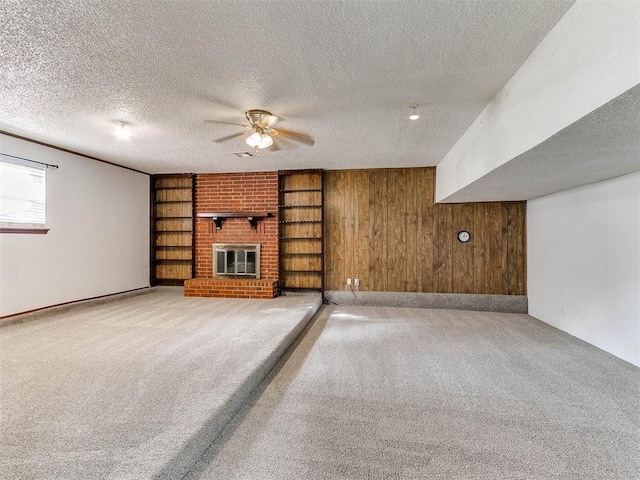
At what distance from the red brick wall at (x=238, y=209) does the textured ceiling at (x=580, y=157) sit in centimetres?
325

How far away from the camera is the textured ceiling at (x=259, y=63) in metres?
1.63

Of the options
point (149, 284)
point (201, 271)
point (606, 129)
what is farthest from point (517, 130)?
point (149, 284)

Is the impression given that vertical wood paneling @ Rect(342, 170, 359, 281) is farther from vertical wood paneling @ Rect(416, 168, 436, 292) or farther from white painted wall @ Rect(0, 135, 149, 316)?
white painted wall @ Rect(0, 135, 149, 316)

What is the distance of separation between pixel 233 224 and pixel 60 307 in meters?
2.79

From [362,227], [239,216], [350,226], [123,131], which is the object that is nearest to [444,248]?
[362,227]

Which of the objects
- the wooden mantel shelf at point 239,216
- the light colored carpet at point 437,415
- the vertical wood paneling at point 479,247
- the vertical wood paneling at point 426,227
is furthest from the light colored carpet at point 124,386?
the vertical wood paneling at point 479,247

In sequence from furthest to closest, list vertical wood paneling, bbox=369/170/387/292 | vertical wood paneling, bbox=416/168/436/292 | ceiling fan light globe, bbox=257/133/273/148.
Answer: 1. vertical wood paneling, bbox=369/170/387/292
2. vertical wood paneling, bbox=416/168/436/292
3. ceiling fan light globe, bbox=257/133/273/148

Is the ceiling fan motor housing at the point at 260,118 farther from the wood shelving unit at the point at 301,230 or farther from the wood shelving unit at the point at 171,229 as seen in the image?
the wood shelving unit at the point at 171,229

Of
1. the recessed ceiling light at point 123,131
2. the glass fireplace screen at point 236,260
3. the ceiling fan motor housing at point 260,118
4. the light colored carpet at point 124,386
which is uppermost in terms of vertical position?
the recessed ceiling light at point 123,131

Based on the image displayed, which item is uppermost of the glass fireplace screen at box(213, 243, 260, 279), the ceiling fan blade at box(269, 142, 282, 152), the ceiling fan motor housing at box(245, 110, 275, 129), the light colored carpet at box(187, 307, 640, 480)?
the ceiling fan blade at box(269, 142, 282, 152)

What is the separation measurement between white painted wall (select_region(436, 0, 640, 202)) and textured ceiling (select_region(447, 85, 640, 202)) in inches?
2.6

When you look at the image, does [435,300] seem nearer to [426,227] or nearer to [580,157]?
[426,227]

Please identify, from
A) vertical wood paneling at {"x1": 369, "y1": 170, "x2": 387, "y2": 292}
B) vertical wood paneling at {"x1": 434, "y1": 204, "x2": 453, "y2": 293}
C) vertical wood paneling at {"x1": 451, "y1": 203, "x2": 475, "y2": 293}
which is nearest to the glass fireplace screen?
vertical wood paneling at {"x1": 369, "y1": 170, "x2": 387, "y2": 292}

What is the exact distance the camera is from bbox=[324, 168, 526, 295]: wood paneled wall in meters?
5.08
